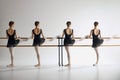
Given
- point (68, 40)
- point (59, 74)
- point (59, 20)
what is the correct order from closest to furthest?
1. point (59, 74)
2. point (68, 40)
3. point (59, 20)

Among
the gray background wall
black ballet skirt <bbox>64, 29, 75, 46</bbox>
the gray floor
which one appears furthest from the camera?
the gray background wall

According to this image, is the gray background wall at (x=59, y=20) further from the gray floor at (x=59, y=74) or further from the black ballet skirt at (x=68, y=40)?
the gray floor at (x=59, y=74)

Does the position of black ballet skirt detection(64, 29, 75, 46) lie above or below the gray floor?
above

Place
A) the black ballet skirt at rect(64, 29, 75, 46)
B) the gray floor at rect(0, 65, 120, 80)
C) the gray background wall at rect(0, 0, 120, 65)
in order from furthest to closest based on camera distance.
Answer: the gray background wall at rect(0, 0, 120, 65) → the black ballet skirt at rect(64, 29, 75, 46) → the gray floor at rect(0, 65, 120, 80)

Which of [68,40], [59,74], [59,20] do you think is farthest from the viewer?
[59,20]

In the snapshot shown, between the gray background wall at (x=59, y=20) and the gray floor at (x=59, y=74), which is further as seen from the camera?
the gray background wall at (x=59, y=20)

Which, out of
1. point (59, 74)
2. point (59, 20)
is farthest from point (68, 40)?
point (59, 20)

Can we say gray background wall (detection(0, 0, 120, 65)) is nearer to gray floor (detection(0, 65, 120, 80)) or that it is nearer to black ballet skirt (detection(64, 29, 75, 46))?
black ballet skirt (detection(64, 29, 75, 46))

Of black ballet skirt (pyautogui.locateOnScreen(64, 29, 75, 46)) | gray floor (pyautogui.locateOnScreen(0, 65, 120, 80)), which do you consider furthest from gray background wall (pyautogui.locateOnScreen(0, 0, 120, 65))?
gray floor (pyautogui.locateOnScreen(0, 65, 120, 80))

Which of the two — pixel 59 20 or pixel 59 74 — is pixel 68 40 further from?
pixel 59 20

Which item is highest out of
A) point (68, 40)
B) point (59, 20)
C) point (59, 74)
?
point (59, 20)

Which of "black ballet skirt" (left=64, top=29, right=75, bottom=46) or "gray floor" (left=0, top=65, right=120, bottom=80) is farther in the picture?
"black ballet skirt" (left=64, top=29, right=75, bottom=46)

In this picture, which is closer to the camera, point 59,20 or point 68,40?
point 68,40

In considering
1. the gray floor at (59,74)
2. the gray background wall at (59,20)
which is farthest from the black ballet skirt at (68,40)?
the gray background wall at (59,20)
